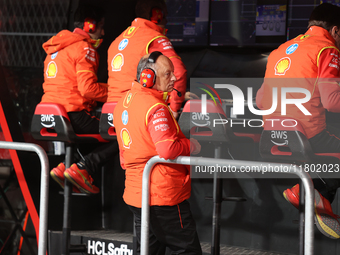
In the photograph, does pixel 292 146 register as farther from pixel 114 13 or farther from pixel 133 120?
pixel 114 13

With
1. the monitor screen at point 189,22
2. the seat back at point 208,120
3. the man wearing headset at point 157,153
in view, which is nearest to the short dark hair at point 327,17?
the seat back at point 208,120

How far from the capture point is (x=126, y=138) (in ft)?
7.32

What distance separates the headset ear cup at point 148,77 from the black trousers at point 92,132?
3.23 feet

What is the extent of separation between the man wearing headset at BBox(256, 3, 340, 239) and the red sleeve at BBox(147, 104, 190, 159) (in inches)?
22.2

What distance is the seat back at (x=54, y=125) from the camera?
9.66 feet

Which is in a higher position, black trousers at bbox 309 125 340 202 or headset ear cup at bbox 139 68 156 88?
headset ear cup at bbox 139 68 156 88

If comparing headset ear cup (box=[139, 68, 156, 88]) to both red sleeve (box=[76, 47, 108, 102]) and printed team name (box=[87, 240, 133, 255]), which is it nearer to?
red sleeve (box=[76, 47, 108, 102])

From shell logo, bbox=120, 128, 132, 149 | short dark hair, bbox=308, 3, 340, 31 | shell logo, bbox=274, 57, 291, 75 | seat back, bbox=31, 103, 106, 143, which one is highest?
short dark hair, bbox=308, 3, 340, 31

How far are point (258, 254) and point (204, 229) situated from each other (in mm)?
456

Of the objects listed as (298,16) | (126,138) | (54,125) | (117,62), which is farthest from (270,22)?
(126,138)

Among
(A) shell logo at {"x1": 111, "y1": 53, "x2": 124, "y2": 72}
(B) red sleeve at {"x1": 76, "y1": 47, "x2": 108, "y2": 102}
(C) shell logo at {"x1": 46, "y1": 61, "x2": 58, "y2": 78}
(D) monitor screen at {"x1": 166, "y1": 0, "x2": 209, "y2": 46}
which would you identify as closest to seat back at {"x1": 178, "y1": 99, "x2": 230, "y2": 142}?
(A) shell logo at {"x1": 111, "y1": 53, "x2": 124, "y2": 72}

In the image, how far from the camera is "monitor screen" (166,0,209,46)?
3.93 meters

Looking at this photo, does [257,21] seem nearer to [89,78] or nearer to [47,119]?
[89,78]

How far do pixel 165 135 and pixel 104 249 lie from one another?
5.45 ft
